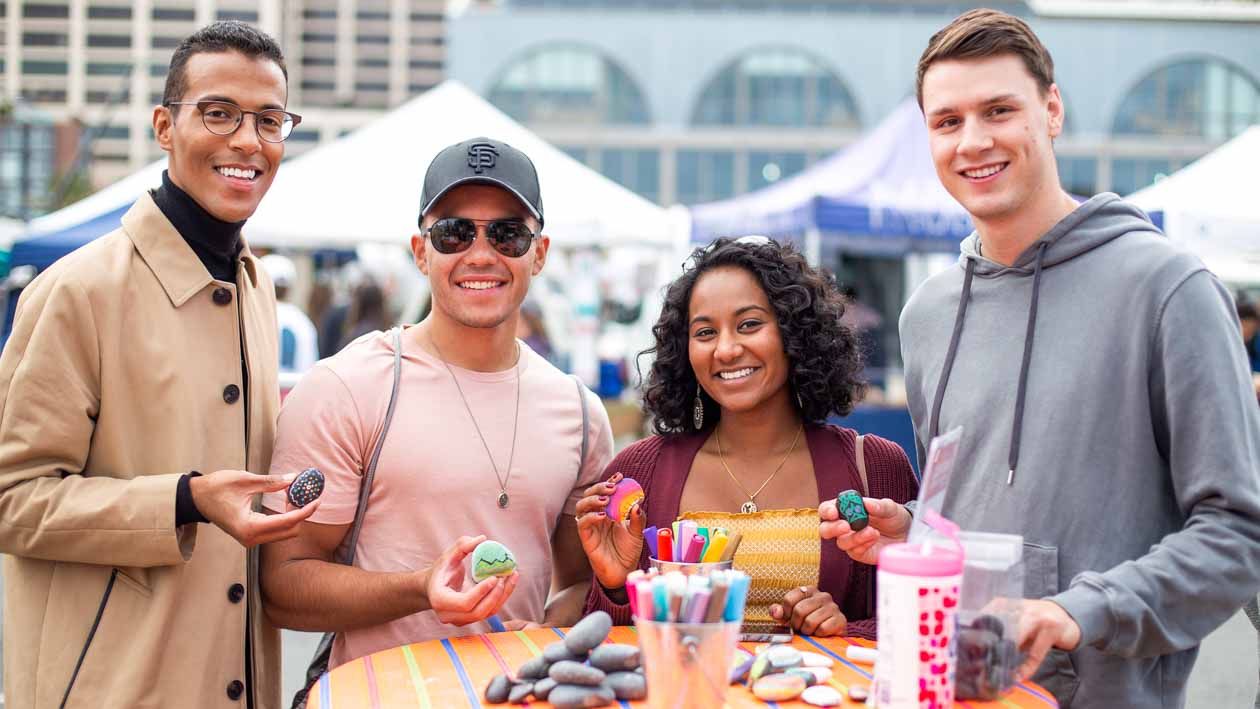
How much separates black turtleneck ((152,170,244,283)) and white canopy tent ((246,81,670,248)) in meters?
5.76

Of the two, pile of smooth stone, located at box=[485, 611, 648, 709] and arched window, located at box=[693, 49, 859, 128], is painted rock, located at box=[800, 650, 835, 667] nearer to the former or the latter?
pile of smooth stone, located at box=[485, 611, 648, 709]

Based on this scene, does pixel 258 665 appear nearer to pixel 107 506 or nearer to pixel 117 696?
pixel 117 696

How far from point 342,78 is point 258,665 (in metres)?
142

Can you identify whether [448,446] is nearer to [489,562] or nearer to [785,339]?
[489,562]

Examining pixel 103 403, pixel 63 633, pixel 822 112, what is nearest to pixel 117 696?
pixel 63 633

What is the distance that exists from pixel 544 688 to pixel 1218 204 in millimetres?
9236

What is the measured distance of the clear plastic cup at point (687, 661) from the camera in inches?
70.9

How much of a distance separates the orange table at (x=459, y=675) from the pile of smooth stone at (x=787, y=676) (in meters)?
0.02

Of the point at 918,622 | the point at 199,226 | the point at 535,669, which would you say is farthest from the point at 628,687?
the point at 199,226

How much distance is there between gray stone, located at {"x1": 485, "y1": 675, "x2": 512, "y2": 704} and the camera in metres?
1.99

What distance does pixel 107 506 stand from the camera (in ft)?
7.84

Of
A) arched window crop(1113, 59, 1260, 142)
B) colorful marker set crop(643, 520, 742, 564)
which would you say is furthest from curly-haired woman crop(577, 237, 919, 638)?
arched window crop(1113, 59, 1260, 142)

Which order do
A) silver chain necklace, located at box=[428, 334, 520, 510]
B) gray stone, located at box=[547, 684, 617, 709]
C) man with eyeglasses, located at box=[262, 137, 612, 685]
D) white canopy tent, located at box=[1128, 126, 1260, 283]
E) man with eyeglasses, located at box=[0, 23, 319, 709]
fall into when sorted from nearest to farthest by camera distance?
gray stone, located at box=[547, 684, 617, 709], man with eyeglasses, located at box=[0, 23, 319, 709], man with eyeglasses, located at box=[262, 137, 612, 685], silver chain necklace, located at box=[428, 334, 520, 510], white canopy tent, located at box=[1128, 126, 1260, 283]

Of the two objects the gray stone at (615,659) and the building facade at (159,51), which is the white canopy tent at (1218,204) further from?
the building facade at (159,51)
